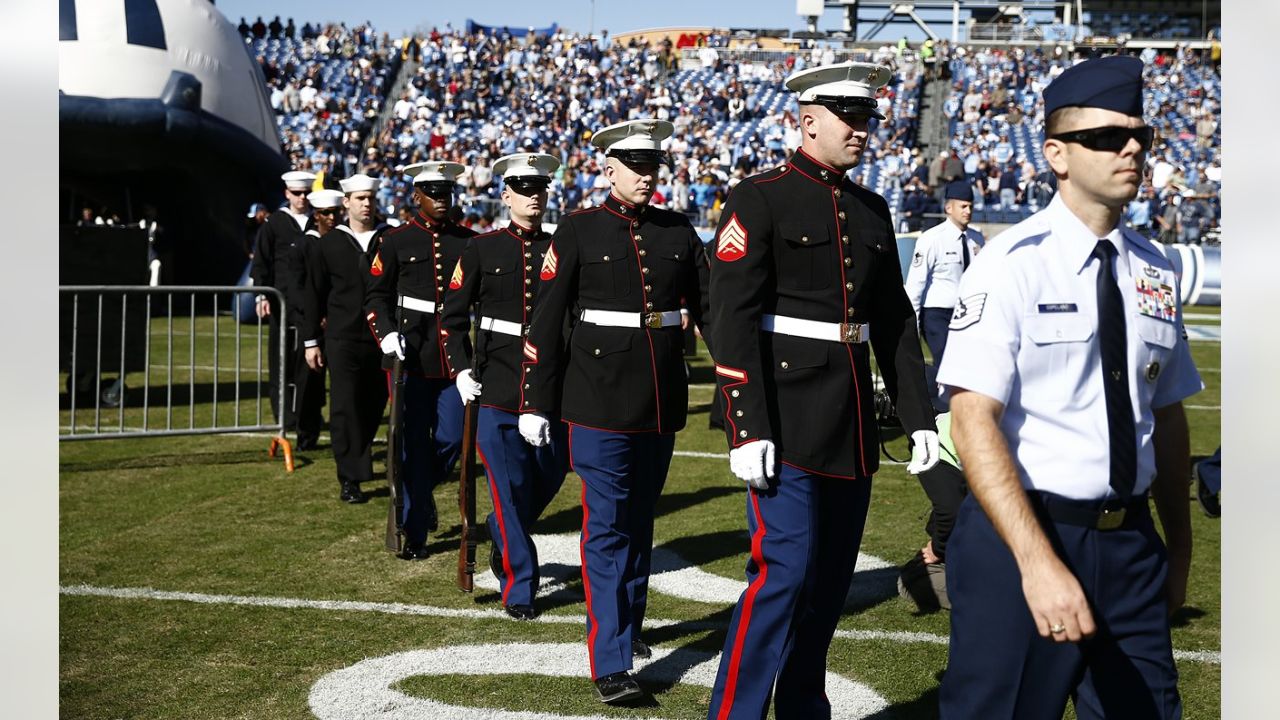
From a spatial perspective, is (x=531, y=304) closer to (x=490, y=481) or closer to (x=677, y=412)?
(x=490, y=481)

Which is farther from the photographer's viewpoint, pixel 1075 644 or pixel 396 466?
pixel 396 466

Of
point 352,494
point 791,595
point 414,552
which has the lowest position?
point 414,552

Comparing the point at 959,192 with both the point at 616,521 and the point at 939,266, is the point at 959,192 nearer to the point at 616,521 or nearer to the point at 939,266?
the point at 939,266

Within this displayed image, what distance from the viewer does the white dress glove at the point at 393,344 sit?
7180 mm

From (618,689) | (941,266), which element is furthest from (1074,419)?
(941,266)

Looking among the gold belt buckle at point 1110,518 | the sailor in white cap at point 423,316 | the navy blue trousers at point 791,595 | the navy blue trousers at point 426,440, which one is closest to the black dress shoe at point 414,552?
the navy blue trousers at point 426,440

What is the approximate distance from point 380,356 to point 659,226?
3.58m

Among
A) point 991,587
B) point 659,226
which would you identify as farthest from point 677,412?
point 991,587

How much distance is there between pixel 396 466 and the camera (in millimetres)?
7082

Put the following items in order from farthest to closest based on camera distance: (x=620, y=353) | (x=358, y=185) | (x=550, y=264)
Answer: (x=358, y=185) < (x=550, y=264) < (x=620, y=353)

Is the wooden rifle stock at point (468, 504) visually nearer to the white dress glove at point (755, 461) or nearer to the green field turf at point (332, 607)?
the green field turf at point (332, 607)

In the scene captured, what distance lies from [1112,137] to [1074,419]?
1.97 feet

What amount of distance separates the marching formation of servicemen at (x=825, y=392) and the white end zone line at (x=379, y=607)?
20 cm
